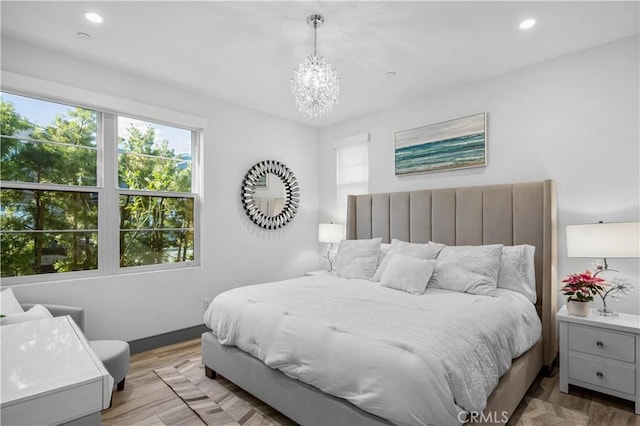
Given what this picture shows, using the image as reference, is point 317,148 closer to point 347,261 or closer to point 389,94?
point 389,94

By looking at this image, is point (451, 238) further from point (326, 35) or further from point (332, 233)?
point (326, 35)

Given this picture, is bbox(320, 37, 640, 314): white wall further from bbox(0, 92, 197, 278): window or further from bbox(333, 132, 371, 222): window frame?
bbox(0, 92, 197, 278): window

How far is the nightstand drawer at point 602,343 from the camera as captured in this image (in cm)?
214

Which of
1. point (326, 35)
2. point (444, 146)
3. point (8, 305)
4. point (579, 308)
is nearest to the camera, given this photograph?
point (8, 305)

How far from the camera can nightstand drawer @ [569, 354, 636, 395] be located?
212 centimetres

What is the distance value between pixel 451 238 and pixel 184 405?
2725 millimetres

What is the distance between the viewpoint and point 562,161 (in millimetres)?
2840

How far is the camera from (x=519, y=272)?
8.66ft

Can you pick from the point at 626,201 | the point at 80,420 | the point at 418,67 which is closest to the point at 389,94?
the point at 418,67

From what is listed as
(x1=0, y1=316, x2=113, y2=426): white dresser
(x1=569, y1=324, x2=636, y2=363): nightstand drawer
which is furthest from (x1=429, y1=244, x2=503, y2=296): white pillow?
(x1=0, y1=316, x2=113, y2=426): white dresser

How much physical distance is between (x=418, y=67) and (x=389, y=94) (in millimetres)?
653

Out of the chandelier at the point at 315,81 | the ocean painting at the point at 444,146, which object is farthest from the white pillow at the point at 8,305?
the ocean painting at the point at 444,146

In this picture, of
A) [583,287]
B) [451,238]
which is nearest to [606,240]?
[583,287]

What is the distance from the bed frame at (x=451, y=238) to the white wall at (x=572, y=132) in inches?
8.5
